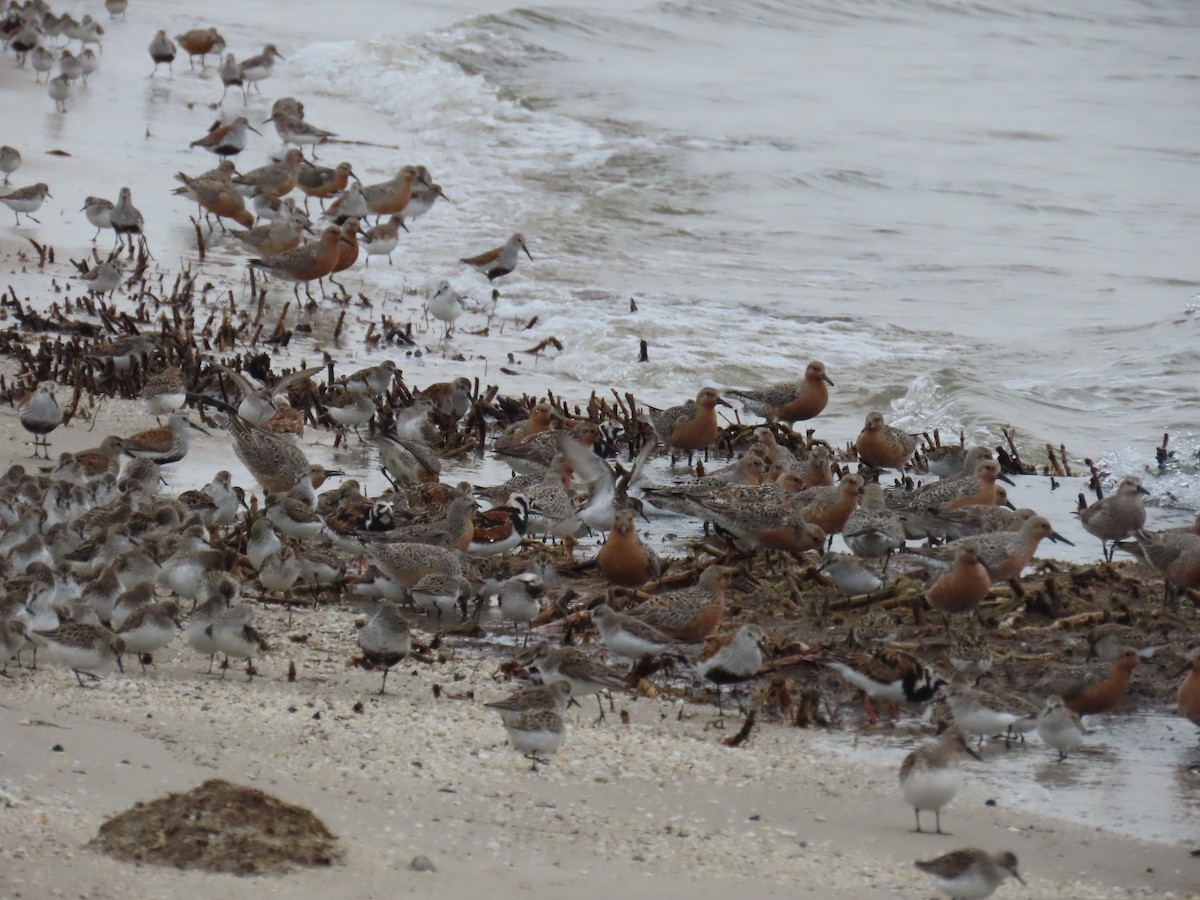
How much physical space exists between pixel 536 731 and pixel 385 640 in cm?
127

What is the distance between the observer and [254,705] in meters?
7.42

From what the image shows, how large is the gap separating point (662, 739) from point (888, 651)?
1.34m

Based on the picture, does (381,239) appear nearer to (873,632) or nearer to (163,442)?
(163,442)

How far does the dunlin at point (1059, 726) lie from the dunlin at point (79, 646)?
13.6ft

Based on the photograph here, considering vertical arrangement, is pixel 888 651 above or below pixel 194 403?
above

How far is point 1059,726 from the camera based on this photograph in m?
7.53

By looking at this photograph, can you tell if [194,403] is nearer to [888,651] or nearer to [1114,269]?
[888,651]

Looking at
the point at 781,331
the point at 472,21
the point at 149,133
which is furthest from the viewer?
the point at 472,21

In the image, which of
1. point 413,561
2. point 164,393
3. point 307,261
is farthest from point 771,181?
point 413,561

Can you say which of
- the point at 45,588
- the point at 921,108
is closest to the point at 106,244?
the point at 45,588

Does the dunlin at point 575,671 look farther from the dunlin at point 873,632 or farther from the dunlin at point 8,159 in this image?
the dunlin at point 8,159

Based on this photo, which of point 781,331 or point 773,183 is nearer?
point 781,331

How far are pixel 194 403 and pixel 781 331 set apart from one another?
23.8 feet

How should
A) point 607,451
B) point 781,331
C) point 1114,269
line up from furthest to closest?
point 1114,269
point 781,331
point 607,451
